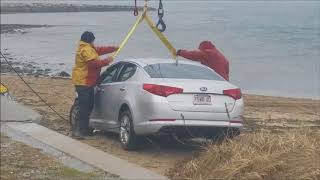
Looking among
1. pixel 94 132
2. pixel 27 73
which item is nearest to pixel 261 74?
pixel 27 73

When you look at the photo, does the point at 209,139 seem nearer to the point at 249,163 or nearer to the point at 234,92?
the point at 234,92

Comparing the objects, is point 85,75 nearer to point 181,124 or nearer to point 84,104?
point 84,104

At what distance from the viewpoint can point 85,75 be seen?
41.3 ft

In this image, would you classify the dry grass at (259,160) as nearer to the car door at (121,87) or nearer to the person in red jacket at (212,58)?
the car door at (121,87)

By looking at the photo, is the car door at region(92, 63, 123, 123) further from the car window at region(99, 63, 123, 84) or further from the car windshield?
the car windshield

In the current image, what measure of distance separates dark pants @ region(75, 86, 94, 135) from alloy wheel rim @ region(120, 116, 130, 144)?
1218mm

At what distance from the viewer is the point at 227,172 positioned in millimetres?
8570

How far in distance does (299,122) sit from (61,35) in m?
61.0

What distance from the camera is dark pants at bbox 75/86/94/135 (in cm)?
1266

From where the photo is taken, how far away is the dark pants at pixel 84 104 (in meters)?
12.7

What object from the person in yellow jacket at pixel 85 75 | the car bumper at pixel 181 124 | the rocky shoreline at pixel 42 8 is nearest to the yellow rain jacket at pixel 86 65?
the person in yellow jacket at pixel 85 75

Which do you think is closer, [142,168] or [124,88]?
[142,168]

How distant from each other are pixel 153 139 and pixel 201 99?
1899 mm

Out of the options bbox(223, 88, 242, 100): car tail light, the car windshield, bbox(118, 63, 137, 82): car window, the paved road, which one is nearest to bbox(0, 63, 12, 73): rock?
the paved road
